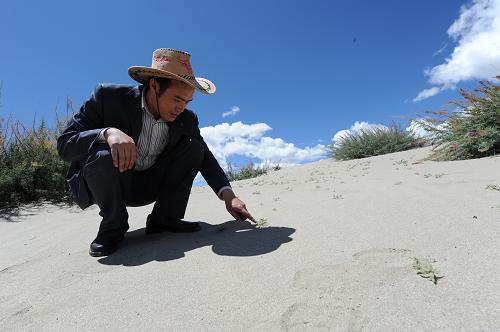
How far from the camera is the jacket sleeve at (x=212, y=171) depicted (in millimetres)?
2494

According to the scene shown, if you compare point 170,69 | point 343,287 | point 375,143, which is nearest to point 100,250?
point 170,69

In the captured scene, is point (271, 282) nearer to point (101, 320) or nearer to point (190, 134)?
point (101, 320)

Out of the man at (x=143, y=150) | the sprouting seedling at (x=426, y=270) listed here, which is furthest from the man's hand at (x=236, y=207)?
the sprouting seedling at (x=426, y=270)

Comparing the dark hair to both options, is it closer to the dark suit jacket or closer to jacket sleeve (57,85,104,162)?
the dark suit jacket

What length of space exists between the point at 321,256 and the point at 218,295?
0.50 metres

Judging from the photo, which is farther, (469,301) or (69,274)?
(69,274)

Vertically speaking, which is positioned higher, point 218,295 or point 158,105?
point 158,105

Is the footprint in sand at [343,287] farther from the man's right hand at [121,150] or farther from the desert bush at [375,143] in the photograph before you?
the desert bush at [375,143]

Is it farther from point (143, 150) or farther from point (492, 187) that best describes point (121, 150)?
point (492, 187)

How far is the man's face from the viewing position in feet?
7.07

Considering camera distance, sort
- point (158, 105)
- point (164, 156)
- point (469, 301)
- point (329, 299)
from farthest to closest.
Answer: point (164, 156), point (158, 105), point (329, 299), point (469, 301)

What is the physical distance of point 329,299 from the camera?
1233 mm

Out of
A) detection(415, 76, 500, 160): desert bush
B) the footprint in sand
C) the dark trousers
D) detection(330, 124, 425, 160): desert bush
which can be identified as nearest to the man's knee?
the dark trousers

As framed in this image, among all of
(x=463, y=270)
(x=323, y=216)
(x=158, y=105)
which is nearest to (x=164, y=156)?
(x=158, y=105)
